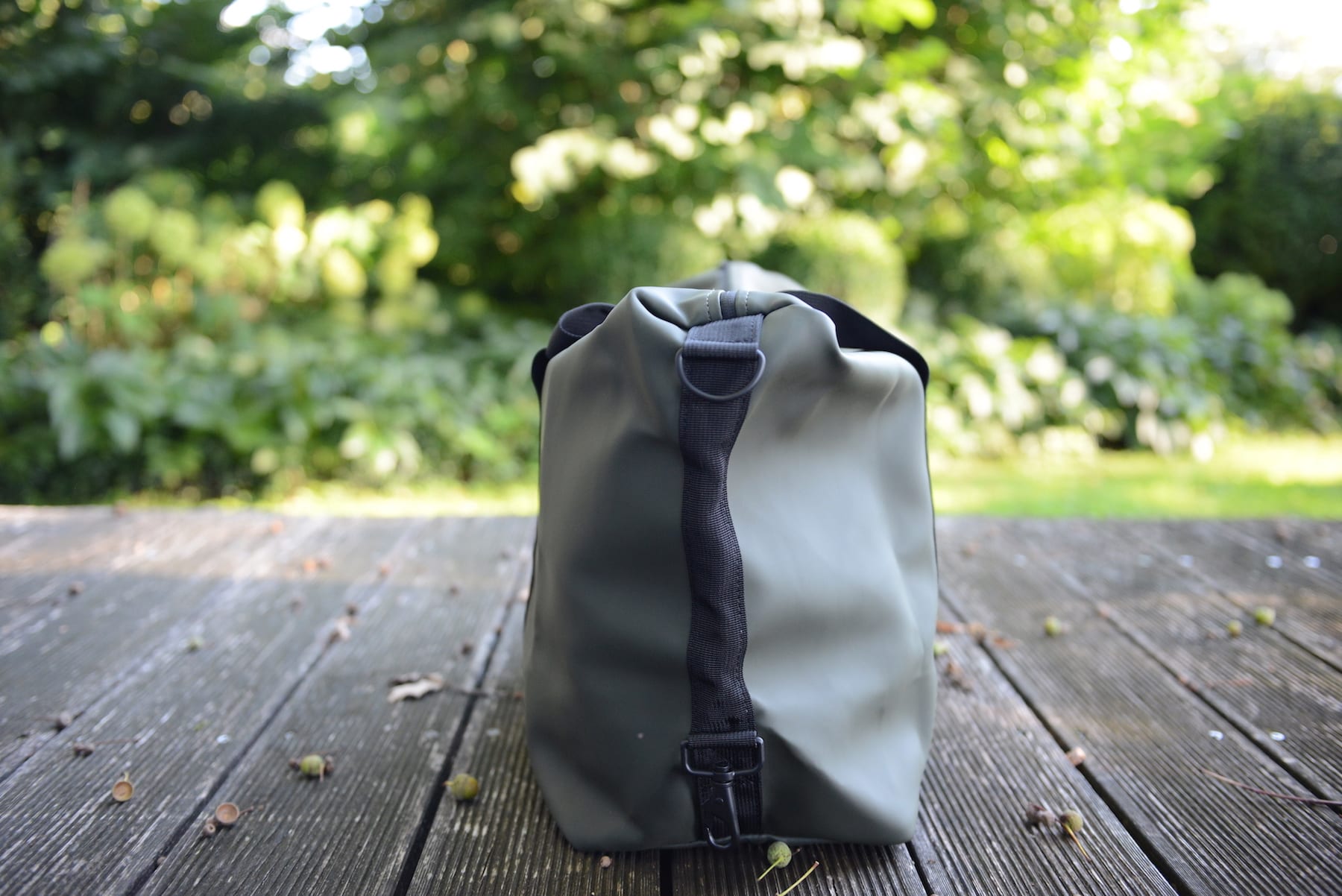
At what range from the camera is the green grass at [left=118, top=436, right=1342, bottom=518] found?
3666 millimetres

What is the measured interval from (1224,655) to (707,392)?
129 cm

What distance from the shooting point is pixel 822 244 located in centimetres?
503

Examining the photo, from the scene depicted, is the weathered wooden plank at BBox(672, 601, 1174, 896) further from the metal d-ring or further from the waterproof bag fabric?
the metal d-ring

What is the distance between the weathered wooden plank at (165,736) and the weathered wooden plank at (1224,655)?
5.15 feet

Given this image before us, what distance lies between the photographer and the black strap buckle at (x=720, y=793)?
40.1 inches

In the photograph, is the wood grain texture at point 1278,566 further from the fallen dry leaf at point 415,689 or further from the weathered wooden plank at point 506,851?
the fallen dry leaf at point 415,689

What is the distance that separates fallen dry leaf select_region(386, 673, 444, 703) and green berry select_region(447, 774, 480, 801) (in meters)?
0.32

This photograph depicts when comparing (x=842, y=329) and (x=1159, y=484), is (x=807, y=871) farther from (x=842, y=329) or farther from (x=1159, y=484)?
(x=1159, y=484)

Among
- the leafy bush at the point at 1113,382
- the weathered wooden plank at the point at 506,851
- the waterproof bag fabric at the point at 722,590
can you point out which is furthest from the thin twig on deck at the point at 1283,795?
the leafy bush at the point at 1113,382

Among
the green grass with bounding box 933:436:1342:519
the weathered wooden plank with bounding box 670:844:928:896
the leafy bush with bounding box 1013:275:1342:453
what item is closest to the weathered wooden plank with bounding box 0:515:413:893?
the weathered wooden plank with bounding box 670:844:928:896

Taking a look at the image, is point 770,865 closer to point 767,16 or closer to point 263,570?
point 263,570

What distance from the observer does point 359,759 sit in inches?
51.6

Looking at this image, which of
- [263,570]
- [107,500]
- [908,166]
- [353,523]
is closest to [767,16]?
[908,166]

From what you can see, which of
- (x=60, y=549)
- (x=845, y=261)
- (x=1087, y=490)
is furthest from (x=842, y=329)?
(x=845, y=261)
